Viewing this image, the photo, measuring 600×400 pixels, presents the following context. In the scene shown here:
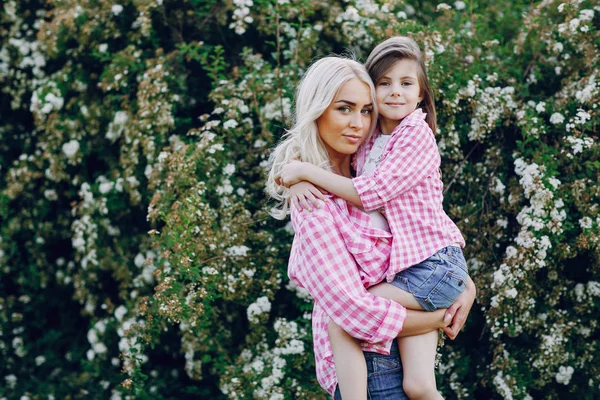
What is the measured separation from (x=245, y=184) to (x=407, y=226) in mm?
1883

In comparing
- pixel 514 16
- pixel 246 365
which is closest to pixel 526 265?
pixel 246 365

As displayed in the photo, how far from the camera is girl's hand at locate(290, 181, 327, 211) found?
230cm

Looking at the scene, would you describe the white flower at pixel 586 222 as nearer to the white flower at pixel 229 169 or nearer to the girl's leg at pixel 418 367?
the girl's leg at pixel 418 367

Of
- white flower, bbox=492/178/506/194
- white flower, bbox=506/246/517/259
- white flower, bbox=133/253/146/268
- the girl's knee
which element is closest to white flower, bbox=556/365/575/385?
white flower, bbox=506/246/517/259

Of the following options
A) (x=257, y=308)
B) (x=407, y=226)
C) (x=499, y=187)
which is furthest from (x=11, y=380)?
(x=407, y=226)

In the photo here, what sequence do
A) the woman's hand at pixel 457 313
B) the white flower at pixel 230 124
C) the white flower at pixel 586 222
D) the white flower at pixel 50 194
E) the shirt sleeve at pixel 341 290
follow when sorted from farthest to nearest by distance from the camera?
the white flower at pixel 50 194 < the white flower at pixel 230 124 < the white flower at pixel 586 222 < the woman's hand at pixel 457 313 < the shirt sleeve at pixel 341 290

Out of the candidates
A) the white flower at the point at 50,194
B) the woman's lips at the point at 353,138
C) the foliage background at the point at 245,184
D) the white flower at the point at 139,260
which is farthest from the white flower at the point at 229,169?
the white flower at the point at 50,194

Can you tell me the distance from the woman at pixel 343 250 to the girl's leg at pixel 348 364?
3 centimetres

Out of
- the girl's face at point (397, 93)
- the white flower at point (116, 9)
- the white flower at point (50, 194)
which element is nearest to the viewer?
the girl's face at point (397, 93)

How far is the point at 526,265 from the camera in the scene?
133 inches

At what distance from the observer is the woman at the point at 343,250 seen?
7.23 feet

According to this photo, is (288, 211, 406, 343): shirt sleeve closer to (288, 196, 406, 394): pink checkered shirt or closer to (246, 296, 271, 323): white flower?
(288, 196, 406, 394): pink checkered shirt

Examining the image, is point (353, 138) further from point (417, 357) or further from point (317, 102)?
point (417, 357)

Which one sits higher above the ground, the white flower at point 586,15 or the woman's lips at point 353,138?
the white flower at point 586,15
